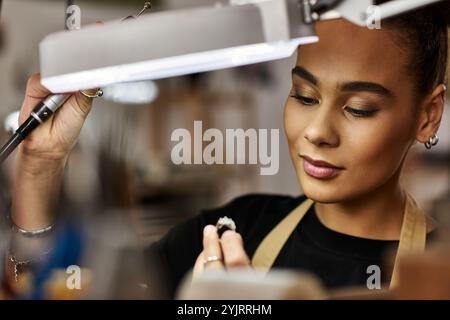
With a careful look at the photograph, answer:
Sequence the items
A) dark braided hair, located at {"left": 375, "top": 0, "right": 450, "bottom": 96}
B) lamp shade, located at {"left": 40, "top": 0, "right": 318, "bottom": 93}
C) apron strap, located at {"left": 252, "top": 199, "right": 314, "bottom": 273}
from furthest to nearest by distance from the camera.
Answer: apron strap, located at {"left": 252, "top": 199, "right": 314, "bottom": 273} < dark braided hair, located at {"left": 375, "top": 0, "right": 450, "bottom": 96} < lamp shade, located at {"left": 40, "top": 0, "right": 318, "bottom": 93}

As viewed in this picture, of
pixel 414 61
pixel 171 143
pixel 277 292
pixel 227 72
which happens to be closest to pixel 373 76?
pixel 414 61

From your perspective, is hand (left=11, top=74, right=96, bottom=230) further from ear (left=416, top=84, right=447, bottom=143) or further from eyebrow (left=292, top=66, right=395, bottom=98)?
ear (left=416, top=84, right=447, bottom=143)

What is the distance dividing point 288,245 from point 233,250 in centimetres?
11

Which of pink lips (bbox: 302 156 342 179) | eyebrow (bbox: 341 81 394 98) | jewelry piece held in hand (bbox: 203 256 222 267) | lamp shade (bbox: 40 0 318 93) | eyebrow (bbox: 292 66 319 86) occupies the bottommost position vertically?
jewelry piece held in hand (bbox: 203 256 222 267)

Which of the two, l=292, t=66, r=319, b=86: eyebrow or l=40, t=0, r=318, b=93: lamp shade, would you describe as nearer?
l=40, t=0, r=318, b=93: lamp shade

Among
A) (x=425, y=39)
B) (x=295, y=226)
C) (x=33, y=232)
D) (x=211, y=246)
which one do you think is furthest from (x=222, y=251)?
(x=425, y=39)

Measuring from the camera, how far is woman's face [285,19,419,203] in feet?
3.68

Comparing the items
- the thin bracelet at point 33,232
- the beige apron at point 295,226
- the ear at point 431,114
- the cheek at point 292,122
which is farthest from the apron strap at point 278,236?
the thin bracelet at point 33,232

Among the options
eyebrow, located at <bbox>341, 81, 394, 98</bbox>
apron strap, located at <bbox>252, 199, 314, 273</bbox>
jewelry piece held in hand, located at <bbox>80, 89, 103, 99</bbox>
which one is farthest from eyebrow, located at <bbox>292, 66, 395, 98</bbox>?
jewelry piece held in hand, located at <bbox>80, 89, 103, 99</bbox>

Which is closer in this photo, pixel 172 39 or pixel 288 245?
pixel 172 39

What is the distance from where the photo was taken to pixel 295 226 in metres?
1.22

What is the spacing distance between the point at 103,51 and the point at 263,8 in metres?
0.17

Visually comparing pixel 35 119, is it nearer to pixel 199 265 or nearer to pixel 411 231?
pixel 199 265
